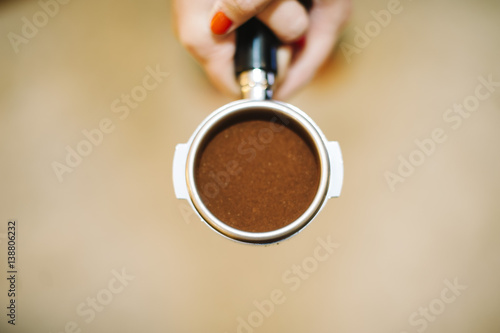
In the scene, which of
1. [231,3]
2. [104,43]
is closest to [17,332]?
[104,43]

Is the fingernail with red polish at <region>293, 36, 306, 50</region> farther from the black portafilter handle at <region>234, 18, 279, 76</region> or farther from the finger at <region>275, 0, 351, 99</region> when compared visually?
the black portafilter handle at <region>234, 18, 279, 76</region>

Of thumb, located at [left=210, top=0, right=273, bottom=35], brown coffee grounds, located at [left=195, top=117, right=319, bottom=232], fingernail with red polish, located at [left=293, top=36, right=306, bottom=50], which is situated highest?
thumb, located at [left=210, top=0, right=273, bottom=35]

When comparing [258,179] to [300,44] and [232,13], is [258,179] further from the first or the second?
[300,44]

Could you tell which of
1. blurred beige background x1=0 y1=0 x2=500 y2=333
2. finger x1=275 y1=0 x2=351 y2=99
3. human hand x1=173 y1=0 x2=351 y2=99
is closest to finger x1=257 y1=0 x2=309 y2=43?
human hand x1=173 y1=0 x2=351 y2=99

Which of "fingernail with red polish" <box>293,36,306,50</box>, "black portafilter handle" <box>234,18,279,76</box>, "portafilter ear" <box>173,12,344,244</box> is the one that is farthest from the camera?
"fingernail with red polish" <box>293,36,306,50</box>

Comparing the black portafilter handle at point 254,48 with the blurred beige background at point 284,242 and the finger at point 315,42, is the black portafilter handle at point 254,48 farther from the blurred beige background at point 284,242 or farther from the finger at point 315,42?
the blurred beige background at point 284,242

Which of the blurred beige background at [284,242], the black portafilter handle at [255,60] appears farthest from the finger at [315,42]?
the black portafilter handle at [255,60]

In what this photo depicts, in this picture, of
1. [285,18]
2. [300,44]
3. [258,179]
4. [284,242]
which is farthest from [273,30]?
[284,242]

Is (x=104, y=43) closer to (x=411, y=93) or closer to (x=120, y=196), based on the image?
(x=120, y=196)
